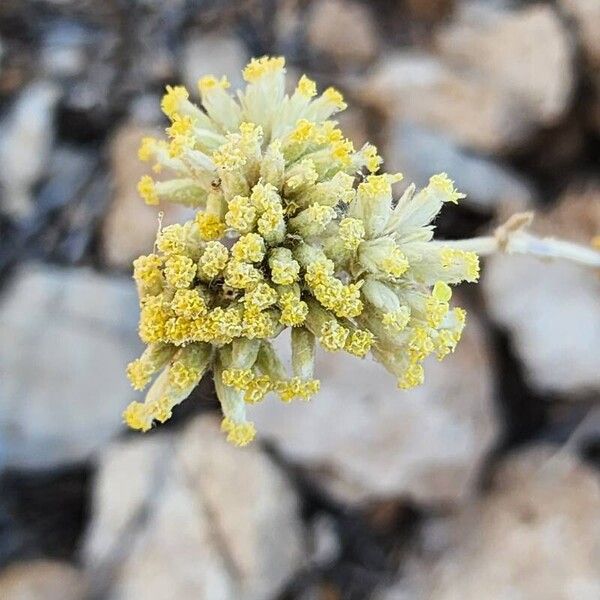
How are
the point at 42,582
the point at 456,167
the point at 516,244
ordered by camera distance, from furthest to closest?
the point at 456,167
the point at 42,582
the point at 516,244

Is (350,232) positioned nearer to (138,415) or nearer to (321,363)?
(138,415)

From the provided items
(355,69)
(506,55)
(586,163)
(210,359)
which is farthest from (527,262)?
(210,359)

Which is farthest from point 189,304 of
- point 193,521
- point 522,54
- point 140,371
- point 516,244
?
point 522,54

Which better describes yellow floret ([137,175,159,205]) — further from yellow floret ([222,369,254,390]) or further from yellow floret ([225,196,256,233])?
yellow floret ([222,369,254,390])

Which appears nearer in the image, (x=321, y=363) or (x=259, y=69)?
(x=259, y=69)

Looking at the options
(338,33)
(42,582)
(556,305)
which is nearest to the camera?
(42,582)

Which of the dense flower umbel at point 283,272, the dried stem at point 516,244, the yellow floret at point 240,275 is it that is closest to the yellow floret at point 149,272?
the dense flower umbel at point 283,272

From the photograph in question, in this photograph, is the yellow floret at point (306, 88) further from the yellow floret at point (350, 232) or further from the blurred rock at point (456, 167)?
the blurred rock at point (456, 167)
